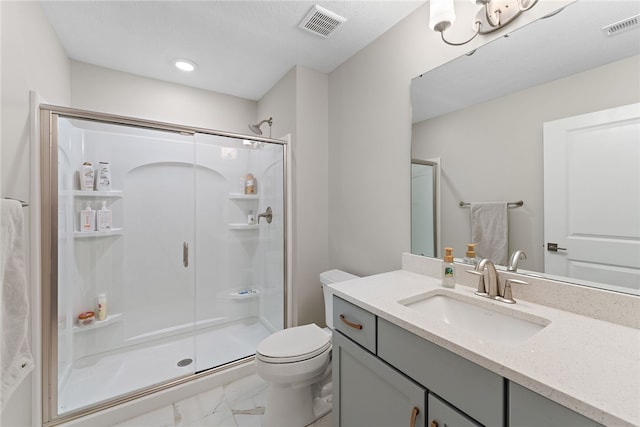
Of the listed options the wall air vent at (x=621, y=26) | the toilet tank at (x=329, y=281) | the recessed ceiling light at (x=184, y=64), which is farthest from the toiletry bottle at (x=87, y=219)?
the wall air vent at (x=621, y=26)

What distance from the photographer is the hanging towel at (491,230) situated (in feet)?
3.82

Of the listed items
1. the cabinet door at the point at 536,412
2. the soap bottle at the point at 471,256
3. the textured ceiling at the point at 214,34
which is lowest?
the cabinet door at the point at 536,412

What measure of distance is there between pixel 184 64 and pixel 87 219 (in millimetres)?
1446

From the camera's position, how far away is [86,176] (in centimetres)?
194

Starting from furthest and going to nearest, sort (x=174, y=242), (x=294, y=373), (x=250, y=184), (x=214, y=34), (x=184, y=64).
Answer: (x=250, y=184), (x=174, y=242), (x=184, y=64), (x=214, y=34), (x=294, y=373)

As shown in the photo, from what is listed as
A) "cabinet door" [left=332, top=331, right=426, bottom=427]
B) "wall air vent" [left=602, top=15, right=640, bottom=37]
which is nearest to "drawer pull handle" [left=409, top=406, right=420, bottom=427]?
"cabinet door" [left=332, top=331, right=426, bottom=427]

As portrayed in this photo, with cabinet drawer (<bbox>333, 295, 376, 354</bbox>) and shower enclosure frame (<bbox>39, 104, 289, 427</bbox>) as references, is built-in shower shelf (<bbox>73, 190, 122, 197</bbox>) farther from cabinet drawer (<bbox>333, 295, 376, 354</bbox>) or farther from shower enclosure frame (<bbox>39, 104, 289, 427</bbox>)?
cabinet drawer (<bbox>333, 295, 376, 354</bbox>)

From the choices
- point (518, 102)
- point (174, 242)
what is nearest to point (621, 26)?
point (518, 102)

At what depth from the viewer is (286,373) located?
1.33 m

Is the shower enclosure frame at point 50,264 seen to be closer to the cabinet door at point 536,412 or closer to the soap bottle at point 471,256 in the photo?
the cabinet door at point 536,412

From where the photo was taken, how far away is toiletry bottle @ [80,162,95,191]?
6.34ft

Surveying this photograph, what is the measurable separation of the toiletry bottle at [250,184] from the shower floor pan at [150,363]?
1.30m

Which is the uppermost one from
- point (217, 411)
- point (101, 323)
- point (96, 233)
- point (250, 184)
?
point (250, 184)

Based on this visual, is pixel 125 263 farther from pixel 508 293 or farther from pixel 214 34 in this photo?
pixel 508 293
